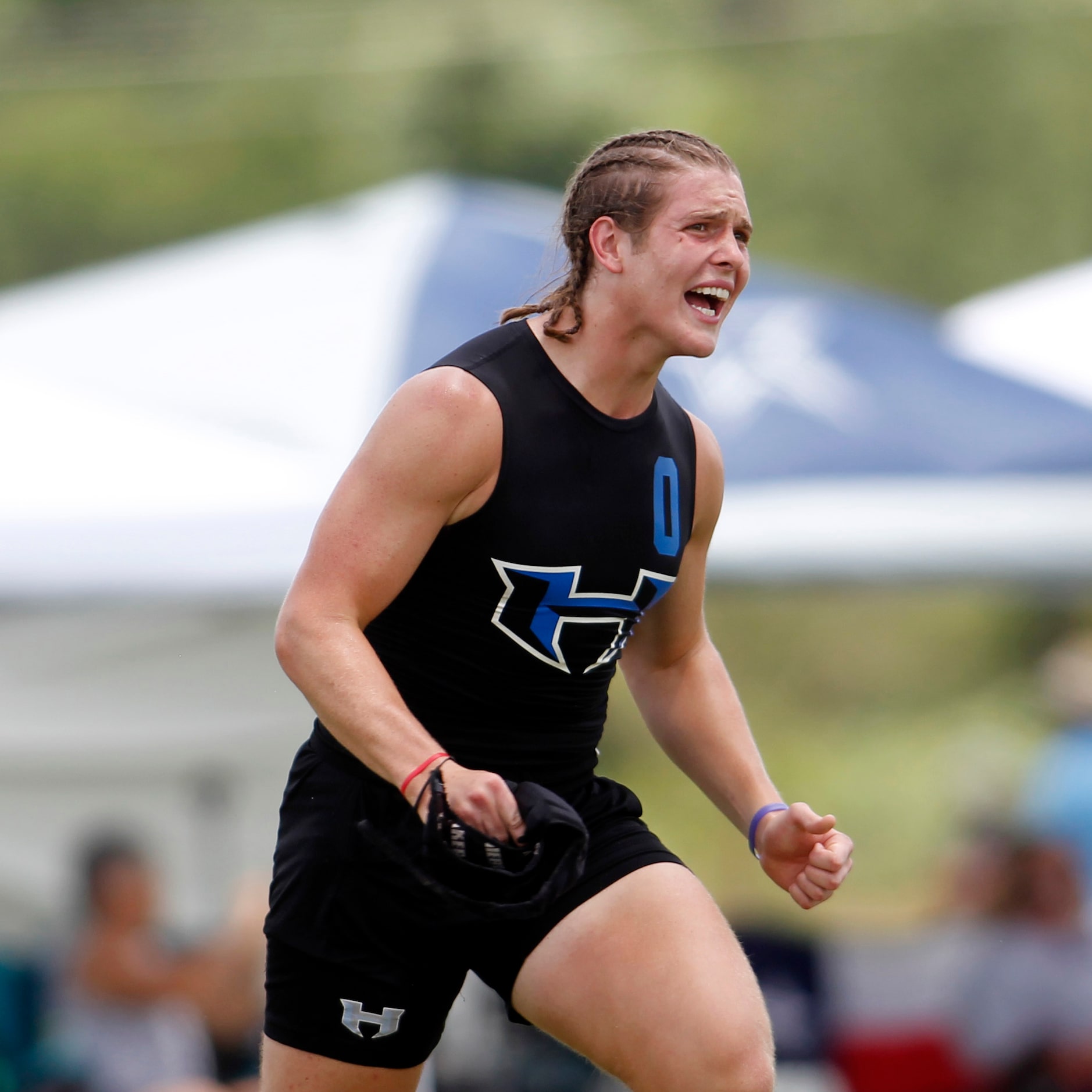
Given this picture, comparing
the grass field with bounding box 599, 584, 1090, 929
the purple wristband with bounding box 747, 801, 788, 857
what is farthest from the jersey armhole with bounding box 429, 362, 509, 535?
the grass field with bounding box 599, 584, 1090, 929

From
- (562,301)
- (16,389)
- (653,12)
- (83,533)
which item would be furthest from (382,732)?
(653,12)

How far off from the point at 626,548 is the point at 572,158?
19080mm

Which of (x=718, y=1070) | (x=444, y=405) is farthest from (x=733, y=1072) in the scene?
(x=444, y=405)

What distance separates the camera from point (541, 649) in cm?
302

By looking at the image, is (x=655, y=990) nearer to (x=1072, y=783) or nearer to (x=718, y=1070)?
(x=718, y=1070)

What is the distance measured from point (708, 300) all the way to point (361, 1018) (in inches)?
55.6

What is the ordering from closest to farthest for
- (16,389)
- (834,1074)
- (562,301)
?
(562,301) < (16,389) < (834,1074)

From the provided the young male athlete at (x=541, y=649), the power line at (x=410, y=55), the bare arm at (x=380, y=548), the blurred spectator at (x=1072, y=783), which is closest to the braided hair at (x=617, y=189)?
the young male athlete at (x=541, y=649)

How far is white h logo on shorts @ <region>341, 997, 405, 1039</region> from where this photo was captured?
304 centimetres

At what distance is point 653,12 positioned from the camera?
92.8 ft

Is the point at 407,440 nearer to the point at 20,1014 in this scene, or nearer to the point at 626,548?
the point at 626,548

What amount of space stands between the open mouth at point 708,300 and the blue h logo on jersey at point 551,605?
470 mm

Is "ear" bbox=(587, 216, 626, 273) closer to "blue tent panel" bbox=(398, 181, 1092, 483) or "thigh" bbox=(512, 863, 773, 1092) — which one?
"thigh" bbox=(512, 863, 773, 1092)

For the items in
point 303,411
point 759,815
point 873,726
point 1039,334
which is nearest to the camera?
point 759,815
